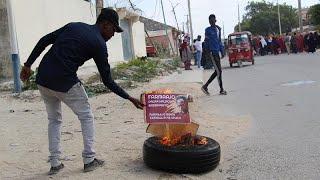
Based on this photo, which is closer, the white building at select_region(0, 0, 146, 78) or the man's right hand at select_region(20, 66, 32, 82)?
the man's right hand at select_region(20, 66, 32, 82)

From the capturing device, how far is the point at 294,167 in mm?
5574

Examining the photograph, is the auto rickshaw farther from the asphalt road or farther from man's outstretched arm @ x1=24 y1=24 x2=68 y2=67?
man's outstretched arm @ x1=24 y1=24 x2=68 y2=67

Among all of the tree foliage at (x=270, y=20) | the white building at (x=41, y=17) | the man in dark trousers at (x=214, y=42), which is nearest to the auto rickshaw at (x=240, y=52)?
the white building at (x=41, y=17)

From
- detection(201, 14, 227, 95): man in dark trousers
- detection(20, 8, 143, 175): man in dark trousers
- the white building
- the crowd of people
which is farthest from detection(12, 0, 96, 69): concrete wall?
the crowd of people

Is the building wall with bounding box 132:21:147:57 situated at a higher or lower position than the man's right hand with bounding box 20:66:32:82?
higher

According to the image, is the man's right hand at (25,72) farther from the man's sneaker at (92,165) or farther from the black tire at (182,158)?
the black tire at (182,158)

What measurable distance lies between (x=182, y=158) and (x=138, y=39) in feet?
132

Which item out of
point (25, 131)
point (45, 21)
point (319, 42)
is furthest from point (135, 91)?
point (319, 42)

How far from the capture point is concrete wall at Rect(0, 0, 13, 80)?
1578cm

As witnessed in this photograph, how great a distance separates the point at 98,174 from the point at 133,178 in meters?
0.36

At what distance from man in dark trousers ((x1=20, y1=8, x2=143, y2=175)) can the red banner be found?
15 centimetres

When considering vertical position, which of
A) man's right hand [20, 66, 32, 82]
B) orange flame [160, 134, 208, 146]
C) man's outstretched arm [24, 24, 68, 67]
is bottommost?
orange flame [160, 134, 208, 146]

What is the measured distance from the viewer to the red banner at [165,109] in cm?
543

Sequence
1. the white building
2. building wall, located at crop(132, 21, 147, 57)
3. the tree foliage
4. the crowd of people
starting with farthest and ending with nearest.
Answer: the tree foliage < building wall, located at crop(132, 21, 147, 57) < the crowd of people < the white building
